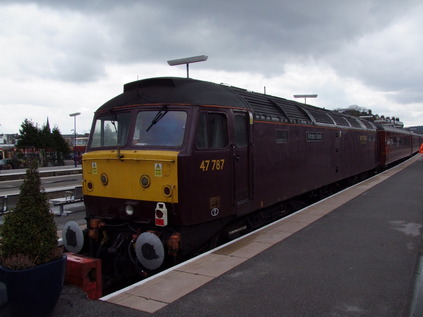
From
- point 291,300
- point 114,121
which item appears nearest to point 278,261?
point 291,300

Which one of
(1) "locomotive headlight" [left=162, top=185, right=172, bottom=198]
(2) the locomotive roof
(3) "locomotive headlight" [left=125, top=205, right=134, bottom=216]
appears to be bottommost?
(3) "locomotive headlight" [left=125, top=205, right=134, bottom=216]

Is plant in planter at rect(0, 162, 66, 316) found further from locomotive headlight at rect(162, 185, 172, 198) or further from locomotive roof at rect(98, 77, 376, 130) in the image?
locomotive roof at rect(98, 77, 376, 130)

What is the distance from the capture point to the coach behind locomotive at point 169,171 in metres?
5.66

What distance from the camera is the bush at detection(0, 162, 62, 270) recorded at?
3.72 metres

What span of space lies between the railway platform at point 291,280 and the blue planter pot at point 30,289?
43 centimetres

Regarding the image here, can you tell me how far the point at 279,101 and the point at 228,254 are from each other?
15.8 feet

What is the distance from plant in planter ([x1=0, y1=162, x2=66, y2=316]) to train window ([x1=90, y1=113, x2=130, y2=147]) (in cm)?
247

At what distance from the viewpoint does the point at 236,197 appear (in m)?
6.71

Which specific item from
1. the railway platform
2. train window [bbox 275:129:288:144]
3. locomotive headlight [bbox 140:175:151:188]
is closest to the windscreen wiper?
locomotive headlight [bbox 140:175:151:188]

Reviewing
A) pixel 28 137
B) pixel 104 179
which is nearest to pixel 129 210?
pixel 104 179

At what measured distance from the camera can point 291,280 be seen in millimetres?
4832

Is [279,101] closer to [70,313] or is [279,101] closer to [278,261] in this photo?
[278,261]

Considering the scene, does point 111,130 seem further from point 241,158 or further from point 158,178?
point 241,158

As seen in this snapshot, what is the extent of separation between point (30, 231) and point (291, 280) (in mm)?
3065
